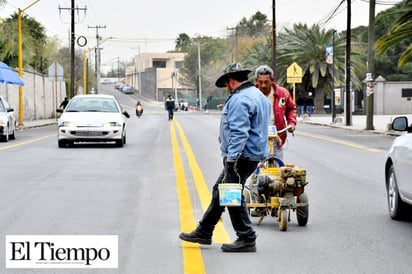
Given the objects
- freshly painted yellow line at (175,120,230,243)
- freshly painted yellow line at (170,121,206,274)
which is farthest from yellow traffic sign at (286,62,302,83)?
freshly painted yellow line at (170,121,206,274)

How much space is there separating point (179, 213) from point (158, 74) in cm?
14325

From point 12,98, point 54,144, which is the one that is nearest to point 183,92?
point 12,98

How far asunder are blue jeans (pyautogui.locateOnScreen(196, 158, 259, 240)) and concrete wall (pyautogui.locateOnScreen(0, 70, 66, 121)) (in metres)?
37.1

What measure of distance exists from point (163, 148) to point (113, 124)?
1524 millimetres

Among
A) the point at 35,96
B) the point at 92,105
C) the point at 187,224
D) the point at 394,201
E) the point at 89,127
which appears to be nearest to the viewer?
the point at 187,224

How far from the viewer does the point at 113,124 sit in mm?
22516

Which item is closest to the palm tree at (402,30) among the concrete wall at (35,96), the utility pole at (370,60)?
the utility pole at (370,60)

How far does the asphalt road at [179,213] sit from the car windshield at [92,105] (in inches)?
156

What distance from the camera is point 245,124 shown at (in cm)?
756

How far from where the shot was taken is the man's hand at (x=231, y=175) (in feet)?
25.1

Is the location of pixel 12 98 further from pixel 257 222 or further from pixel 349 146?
pixel 257 222

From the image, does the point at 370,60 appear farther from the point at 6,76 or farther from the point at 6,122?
the point at 6,122

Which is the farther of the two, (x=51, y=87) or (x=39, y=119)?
(x=51, y=87)

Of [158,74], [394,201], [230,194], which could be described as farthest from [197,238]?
[158,74]
